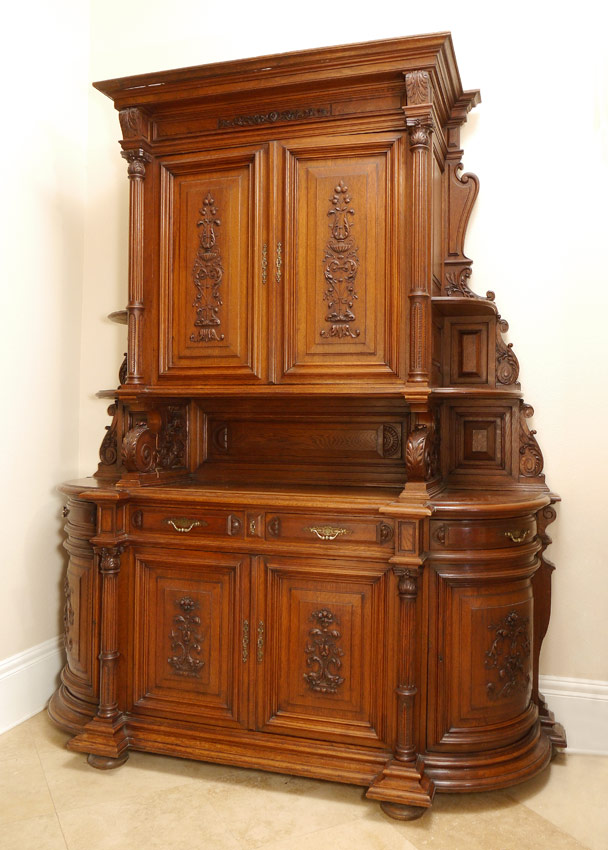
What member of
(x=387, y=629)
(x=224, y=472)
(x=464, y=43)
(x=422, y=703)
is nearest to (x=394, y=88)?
(x=464, y=43)

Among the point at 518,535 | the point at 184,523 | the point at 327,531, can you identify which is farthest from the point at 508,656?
the point at 184,523

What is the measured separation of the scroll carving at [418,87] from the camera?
2.37 metres

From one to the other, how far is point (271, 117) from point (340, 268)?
638 mm

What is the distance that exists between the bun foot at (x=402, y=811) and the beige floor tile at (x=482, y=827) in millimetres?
17

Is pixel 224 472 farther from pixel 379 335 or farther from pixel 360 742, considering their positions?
pixel 360 742

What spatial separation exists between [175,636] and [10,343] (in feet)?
4.58

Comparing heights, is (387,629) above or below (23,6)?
below

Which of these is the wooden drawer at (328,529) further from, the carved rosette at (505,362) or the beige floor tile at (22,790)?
the beige floor tile at (22,790)

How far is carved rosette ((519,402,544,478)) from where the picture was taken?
2.82 meters

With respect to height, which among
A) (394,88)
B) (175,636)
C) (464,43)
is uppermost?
(464,43)

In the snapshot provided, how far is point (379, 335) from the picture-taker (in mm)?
2486

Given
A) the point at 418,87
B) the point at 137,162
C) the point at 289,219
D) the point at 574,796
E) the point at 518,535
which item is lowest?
the point at 574,796

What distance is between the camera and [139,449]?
8.89 feet

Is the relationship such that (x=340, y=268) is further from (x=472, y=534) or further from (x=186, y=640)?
(x=186, y=640)
